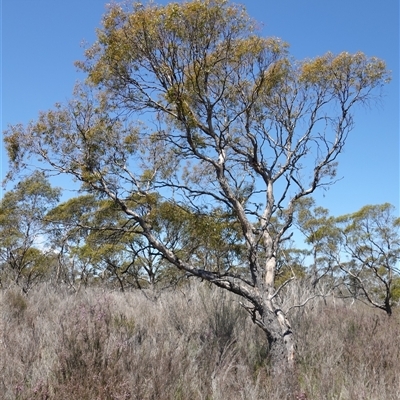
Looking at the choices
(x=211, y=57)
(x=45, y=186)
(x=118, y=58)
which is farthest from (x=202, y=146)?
(x=45, y=186)

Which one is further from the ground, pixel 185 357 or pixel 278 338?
pixel 278 338

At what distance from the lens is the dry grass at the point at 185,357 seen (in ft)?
13.4

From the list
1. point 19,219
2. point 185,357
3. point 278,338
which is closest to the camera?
point 185,357

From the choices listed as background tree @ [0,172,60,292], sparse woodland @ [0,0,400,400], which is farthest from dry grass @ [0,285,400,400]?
background tree @ [0,172,60,292]

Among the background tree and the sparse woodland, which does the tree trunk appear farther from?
the background tree

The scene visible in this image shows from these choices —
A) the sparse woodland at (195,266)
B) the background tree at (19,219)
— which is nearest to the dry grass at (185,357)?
the sparse woodland at (195,266)

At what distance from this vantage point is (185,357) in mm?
5555

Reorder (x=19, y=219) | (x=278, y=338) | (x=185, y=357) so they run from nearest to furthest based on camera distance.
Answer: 1. (x=185, y=357)
2. (x=278, y=338)
3. (x=19, y=219)

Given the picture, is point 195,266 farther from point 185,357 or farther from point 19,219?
point 19,219

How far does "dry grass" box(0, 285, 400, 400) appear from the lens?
4074mm

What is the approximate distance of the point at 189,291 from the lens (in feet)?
30.3

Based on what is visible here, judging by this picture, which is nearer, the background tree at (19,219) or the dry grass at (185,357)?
the dry grass at (185,357)

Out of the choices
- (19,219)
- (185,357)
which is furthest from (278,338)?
(19,219)

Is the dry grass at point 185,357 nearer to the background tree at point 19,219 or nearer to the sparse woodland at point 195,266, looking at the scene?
the sparse woodland at point 195,266
